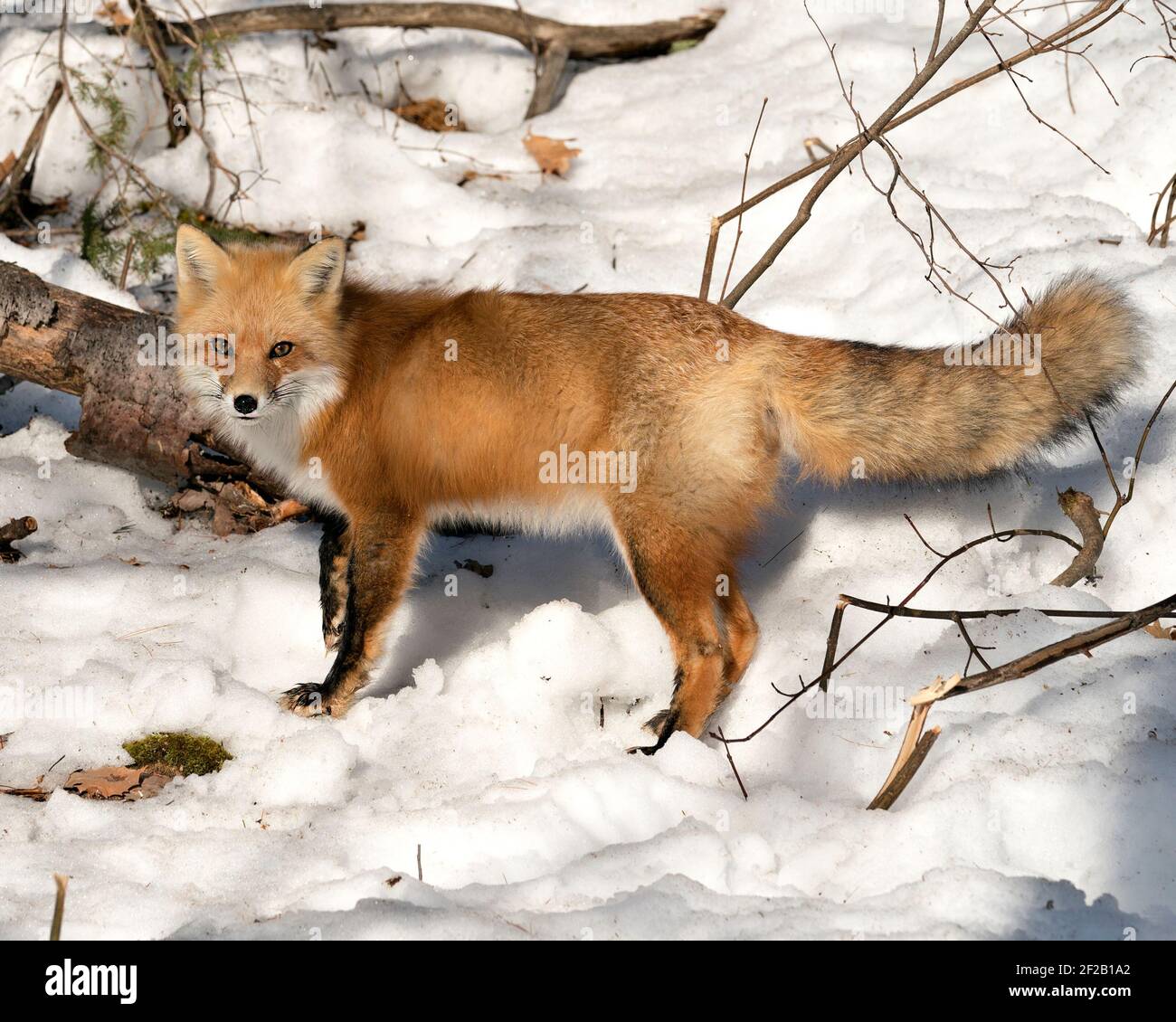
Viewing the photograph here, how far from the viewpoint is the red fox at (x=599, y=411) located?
3.58m

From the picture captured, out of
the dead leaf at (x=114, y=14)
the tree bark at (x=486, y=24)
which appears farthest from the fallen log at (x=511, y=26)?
the dead leaf at (x=114, y=14)

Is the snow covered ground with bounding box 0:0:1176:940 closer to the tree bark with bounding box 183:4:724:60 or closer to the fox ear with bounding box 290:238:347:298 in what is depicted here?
the tree bark with bounding box 183:4:724:60

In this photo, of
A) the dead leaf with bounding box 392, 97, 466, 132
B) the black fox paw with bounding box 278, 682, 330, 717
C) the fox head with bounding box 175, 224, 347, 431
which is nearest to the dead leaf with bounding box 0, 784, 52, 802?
the black fox paw with bounding box 278, 682, 330, 717

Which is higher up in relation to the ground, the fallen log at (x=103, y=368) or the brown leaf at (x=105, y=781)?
the fallen log at (x=103, y=368)

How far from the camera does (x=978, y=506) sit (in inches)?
166

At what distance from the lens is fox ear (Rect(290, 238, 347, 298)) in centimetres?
385

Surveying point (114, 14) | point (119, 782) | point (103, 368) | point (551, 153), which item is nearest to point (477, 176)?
point (551, 153)

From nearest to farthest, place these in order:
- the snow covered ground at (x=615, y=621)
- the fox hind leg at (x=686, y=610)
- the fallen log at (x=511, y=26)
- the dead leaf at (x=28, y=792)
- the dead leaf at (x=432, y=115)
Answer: the snow covered ground at (x=615, y=621)
the dead leaf at (x=28, y=792)
the fox hind leg at (x=686, y=610)
the fallen log at (x=511, y=26)
the dead leaf at (x=432, y=115)

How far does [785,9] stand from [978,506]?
4316 millimetres

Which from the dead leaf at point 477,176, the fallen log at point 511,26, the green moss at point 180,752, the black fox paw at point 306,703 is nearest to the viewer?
the green moss at point 180,752

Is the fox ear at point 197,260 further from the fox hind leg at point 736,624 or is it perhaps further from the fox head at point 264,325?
the fox hind leg at point 736,624

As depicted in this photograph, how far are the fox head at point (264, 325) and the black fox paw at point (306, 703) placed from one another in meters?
1.00

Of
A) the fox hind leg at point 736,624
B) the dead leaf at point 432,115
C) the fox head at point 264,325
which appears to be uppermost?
the dead leaf at point 432,115

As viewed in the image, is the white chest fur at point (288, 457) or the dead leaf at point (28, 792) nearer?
the dead leaf at point (28, 792)
